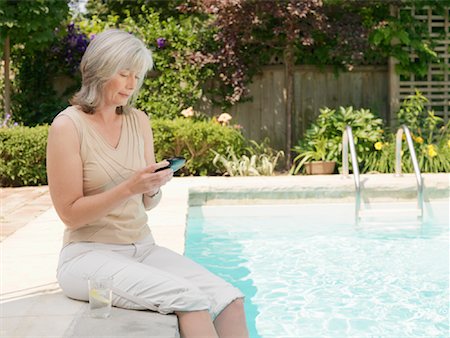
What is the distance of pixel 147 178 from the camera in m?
2.25

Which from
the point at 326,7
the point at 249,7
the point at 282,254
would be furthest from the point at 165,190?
the point at 326,7

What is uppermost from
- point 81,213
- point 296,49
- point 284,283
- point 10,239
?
point 296,49

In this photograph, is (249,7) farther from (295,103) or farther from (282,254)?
(282,254)

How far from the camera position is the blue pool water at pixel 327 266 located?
3.77 meters

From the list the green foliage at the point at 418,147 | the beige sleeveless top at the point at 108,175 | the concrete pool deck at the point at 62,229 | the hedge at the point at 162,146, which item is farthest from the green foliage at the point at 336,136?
the beige sleeveless top at the point at 108,175

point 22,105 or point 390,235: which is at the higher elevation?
point 22,105

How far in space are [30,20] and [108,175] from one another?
6.93m

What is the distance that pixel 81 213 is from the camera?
2.35 m

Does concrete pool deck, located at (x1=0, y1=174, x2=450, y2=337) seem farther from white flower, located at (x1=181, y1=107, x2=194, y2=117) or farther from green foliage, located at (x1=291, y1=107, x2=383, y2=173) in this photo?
white flower, located at (x1=181, y1=107, x2=194, y2=117)

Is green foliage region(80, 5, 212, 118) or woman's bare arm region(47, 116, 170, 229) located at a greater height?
green foliage region(80, 5, 212, 118)

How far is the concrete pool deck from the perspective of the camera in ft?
7.58

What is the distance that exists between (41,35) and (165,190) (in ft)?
11.2

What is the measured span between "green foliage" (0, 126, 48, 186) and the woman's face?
18.3 ft

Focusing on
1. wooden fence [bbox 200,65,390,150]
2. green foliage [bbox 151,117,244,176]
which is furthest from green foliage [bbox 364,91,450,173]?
green foliage [bbox 151,117,244,176]
